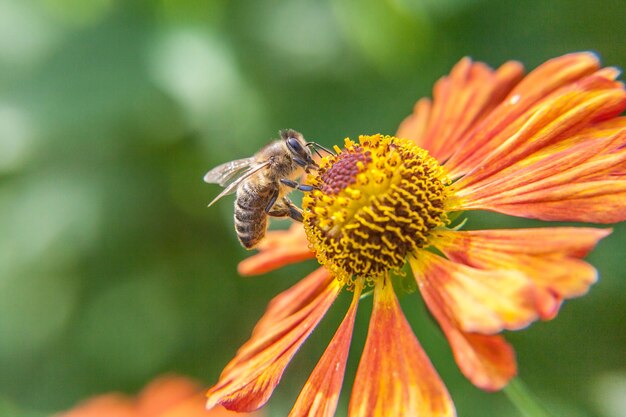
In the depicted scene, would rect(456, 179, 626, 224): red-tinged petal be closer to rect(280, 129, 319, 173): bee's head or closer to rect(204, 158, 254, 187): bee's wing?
rect(280, 129, 319, 173): bee's head

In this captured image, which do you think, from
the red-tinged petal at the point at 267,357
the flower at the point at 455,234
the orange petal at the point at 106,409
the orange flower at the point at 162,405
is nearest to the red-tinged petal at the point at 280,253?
the flower at the point at 455,234

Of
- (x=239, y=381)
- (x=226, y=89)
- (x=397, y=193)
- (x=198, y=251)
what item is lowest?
(x=239, y=381)

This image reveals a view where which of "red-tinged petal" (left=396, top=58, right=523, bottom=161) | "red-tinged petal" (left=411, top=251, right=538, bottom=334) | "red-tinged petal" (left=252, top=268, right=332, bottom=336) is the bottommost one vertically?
"red-tinged petal" (left=411, top=251, right=538, bottom=334)

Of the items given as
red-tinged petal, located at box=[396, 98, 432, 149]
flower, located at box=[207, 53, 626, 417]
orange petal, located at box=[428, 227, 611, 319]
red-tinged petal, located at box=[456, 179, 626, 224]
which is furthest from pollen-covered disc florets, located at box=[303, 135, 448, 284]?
red-tinged petal, located at box=[396, 98, 432, 149]

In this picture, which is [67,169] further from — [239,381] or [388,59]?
[239,381]

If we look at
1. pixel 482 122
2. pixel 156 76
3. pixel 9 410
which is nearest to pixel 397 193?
pixel 482 122

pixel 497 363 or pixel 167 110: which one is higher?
pixel 167 110
